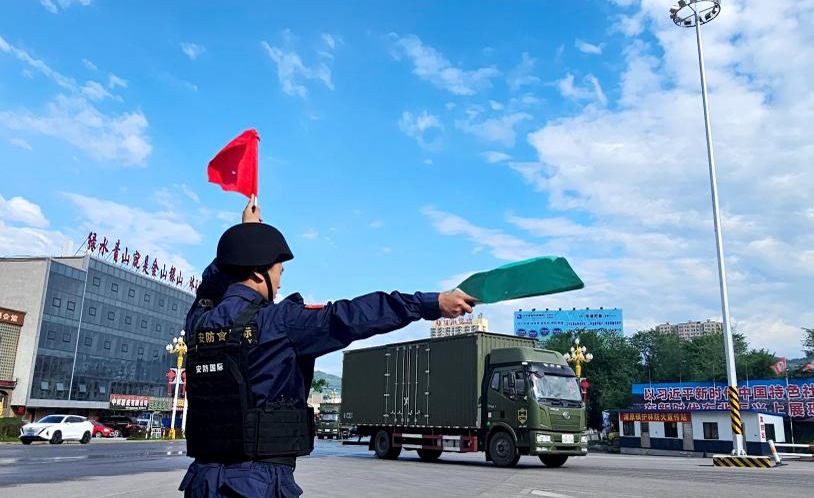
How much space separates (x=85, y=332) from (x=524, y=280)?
217 feet

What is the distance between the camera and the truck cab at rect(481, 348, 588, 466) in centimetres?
1574

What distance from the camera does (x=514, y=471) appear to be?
14.8 metres

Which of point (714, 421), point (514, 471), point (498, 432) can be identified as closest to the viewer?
point (514, 471)

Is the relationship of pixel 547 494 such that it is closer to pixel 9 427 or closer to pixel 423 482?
pixel 423 482

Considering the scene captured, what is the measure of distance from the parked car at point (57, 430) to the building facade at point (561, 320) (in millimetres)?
101461

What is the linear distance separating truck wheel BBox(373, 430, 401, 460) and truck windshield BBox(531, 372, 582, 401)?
5.74 m

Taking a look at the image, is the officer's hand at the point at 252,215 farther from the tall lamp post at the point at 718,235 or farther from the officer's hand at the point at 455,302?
the tall lamp post at the point at 718,235

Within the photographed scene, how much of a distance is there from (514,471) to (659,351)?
6248 cm

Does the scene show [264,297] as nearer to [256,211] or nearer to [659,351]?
[256,211]

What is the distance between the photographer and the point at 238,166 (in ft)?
17.5

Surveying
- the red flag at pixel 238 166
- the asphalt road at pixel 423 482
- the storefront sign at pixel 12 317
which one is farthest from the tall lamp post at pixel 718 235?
the storefront sign at pixel 12 317

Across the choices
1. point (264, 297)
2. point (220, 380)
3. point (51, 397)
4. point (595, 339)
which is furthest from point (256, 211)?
point (595, 339)

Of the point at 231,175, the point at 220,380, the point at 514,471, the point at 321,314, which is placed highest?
the point at 231,175

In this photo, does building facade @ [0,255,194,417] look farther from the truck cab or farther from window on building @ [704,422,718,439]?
window on building @ [704,422,718,439]
